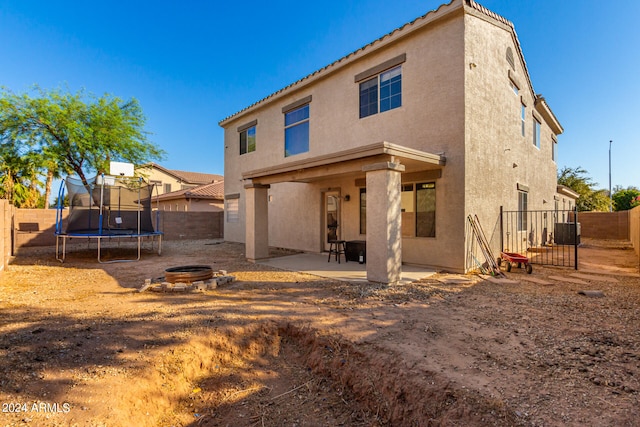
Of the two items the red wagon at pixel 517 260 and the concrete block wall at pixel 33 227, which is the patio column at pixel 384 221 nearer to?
the red wagon at pixel 517 260

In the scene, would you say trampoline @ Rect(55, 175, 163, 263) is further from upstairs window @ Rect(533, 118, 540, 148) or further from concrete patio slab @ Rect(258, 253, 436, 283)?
upstairs window @ Rect(533, 118, 540, 148)

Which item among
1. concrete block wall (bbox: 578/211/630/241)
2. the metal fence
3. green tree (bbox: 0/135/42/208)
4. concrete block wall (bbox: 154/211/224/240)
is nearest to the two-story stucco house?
the metal fence

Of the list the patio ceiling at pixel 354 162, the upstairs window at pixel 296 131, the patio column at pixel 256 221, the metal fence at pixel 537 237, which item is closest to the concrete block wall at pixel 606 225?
the metal fence at pixel 537 237

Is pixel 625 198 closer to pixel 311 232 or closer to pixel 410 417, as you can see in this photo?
pixel 311 232

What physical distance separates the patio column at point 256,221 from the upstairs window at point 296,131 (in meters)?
2.96

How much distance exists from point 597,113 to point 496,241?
17016 millimetres

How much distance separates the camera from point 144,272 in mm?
7539

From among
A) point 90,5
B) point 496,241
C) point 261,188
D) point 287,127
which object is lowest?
point 496,241

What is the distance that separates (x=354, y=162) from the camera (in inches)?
256

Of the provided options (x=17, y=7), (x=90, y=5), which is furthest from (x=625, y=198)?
(x=17, y=7)

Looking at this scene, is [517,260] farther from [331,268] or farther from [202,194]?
[202,194]

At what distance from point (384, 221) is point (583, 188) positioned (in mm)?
29216

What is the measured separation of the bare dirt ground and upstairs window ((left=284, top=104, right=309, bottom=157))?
23.8 ft

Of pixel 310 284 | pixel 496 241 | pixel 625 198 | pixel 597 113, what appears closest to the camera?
pixel 310 284
